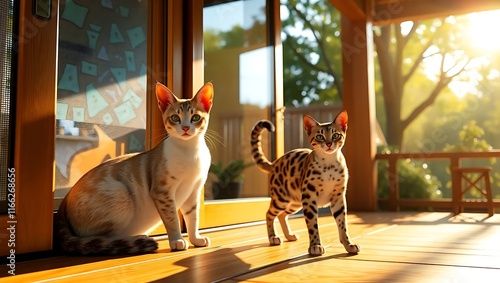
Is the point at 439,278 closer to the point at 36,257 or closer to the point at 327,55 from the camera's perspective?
the point at 36,257

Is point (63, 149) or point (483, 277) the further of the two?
point (63, 149)

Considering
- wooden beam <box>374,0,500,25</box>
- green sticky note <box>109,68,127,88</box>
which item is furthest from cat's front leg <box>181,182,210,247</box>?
wooden beam <box>374,0,500,25</box>

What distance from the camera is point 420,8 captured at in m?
4.81

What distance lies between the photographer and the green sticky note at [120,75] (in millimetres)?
2785

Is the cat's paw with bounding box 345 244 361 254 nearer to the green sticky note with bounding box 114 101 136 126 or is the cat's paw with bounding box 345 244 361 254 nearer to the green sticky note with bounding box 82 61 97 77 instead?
the green sticky note with bounding box 114 101 136 126

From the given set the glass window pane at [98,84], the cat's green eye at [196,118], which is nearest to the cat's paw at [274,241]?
the cat's green eye at [196,118]

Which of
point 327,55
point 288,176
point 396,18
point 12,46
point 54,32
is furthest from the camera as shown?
point 327,55

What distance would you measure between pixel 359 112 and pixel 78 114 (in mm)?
3230

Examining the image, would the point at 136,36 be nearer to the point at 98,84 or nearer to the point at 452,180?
the point at 98,84

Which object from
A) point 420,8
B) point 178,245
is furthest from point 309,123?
point 420,8

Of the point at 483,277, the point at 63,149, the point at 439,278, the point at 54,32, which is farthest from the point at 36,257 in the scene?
the point at 483,277

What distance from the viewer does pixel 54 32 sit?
1.94 metres

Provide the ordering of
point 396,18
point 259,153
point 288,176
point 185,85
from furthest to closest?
point 396,18
point 185,85
point 259,153
point 288,176

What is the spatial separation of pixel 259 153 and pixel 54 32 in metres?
1.13
